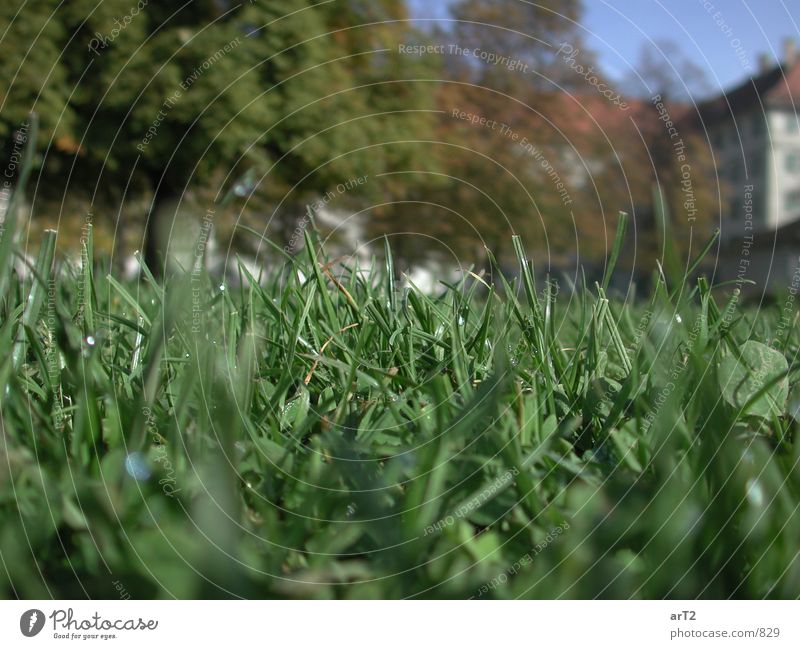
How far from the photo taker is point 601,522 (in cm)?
44

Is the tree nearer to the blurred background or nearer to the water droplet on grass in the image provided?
the blurred background

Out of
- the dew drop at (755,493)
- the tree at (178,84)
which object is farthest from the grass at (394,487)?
the tree at (178,84)

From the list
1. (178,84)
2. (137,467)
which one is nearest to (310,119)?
(178,84)

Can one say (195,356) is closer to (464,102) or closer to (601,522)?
(601,522)

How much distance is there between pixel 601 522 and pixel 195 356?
0.32m

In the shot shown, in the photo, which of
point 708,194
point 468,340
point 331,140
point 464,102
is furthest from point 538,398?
point 708,194

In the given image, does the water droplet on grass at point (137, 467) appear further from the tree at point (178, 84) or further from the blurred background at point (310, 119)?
the tree at point (178, 84)

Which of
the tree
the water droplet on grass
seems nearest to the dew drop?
the water droplet on grass

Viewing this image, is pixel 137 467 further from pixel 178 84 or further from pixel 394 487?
pixel 178 84
